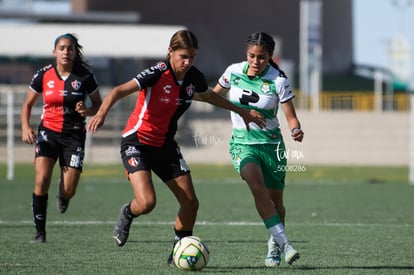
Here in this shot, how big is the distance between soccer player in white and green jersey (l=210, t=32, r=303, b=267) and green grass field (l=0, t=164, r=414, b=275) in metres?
0.76

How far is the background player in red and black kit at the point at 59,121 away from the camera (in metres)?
11.3

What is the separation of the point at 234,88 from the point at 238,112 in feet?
1.46

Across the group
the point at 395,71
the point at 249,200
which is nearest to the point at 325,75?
the point at 395,71

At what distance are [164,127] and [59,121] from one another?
2497 millimetres

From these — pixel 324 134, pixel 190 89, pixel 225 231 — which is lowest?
pixel 324 134

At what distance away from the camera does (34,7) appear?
162ft

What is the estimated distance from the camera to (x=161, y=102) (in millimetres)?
9070

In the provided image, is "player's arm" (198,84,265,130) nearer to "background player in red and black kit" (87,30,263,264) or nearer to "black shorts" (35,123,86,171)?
"background player in red and black kit" (87,30,263,264)

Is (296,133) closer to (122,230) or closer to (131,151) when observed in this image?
(131,151)

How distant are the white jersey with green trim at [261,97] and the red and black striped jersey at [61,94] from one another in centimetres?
238

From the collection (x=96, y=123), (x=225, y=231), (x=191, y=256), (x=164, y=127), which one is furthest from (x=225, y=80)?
(x=225, y=231)

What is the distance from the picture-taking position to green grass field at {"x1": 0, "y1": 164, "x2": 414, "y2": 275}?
9289mm

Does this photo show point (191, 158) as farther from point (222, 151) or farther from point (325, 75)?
point (325, 75)

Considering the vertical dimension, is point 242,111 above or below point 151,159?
above
